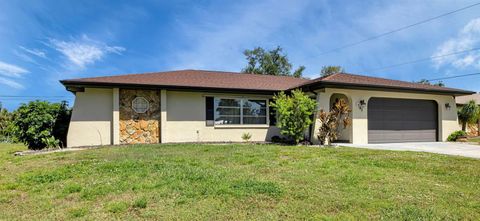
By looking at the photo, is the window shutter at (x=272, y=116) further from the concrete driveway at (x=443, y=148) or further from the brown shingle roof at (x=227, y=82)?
the concrete driveway at (x=443, y=148)

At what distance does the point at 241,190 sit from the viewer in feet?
14.7

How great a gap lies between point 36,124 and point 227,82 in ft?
28.4

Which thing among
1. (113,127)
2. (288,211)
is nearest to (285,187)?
(288,211)

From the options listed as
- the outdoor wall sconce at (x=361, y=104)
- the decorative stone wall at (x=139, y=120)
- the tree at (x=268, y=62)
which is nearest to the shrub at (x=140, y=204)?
the decorative stone wall at (x=139, y=120)

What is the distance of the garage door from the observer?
43.7ft

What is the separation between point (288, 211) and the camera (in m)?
3.62

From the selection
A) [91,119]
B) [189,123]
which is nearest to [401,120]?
[189,123]

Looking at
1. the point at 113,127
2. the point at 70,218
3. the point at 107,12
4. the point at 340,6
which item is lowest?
the point at 70,218

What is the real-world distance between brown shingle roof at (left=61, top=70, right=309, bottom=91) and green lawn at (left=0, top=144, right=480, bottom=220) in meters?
5.55

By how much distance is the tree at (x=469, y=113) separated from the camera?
18156mm

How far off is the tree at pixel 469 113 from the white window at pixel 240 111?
14517 mm

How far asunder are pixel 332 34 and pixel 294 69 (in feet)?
44.4

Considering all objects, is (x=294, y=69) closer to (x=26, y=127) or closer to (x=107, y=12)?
(x=107, y=12)

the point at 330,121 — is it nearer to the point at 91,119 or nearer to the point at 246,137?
the point at 246,137
